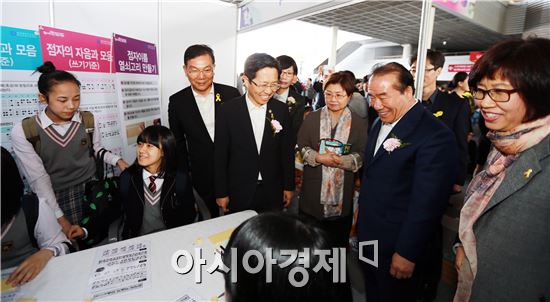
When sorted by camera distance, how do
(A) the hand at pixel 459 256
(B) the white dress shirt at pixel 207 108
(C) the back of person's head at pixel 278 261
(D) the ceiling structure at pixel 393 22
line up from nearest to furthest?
1. (C) the back of person's head at pixel 278 261
2. (A) the hand at pixel 459 256
3. (B) the white dress shirt at pixel 207 108
4. (D) the ceiling structure at pixel 393 22

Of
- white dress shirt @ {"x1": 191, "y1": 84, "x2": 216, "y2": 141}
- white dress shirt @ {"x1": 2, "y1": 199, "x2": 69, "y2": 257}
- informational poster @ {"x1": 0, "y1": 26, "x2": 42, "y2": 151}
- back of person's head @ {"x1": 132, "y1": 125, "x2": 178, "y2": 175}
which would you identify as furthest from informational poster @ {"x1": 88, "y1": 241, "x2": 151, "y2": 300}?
informational poster @ {"x1": 0, "y1": 26, "x2": 42, "y2": 151}

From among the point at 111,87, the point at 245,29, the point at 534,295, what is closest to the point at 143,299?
the point at 534,295

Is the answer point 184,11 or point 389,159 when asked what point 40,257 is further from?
point 184,11

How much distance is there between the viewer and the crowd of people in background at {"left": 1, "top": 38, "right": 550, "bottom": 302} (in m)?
0.83

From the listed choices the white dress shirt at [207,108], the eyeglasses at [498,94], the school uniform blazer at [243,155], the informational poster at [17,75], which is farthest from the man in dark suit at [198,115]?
the eyeglasses at [498,94]

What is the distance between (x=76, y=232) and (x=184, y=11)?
114 inches

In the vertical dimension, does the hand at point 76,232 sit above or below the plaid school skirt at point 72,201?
below

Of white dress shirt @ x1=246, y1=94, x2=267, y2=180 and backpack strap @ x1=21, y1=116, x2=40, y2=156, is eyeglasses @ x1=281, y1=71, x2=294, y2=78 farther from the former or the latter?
backpack strap @ x1=21, y1=116, x2=40, y2=156

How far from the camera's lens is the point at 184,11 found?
3.58 metres

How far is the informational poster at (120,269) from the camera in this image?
101cm

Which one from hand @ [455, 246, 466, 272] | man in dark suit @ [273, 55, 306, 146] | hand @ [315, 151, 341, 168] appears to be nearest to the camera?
hand @ [455, 246, 466, 272]

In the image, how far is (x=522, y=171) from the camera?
0.85m

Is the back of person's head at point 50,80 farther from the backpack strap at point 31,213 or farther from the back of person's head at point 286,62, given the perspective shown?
the back of person's head at point 286,62

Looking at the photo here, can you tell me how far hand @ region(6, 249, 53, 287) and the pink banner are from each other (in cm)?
171
